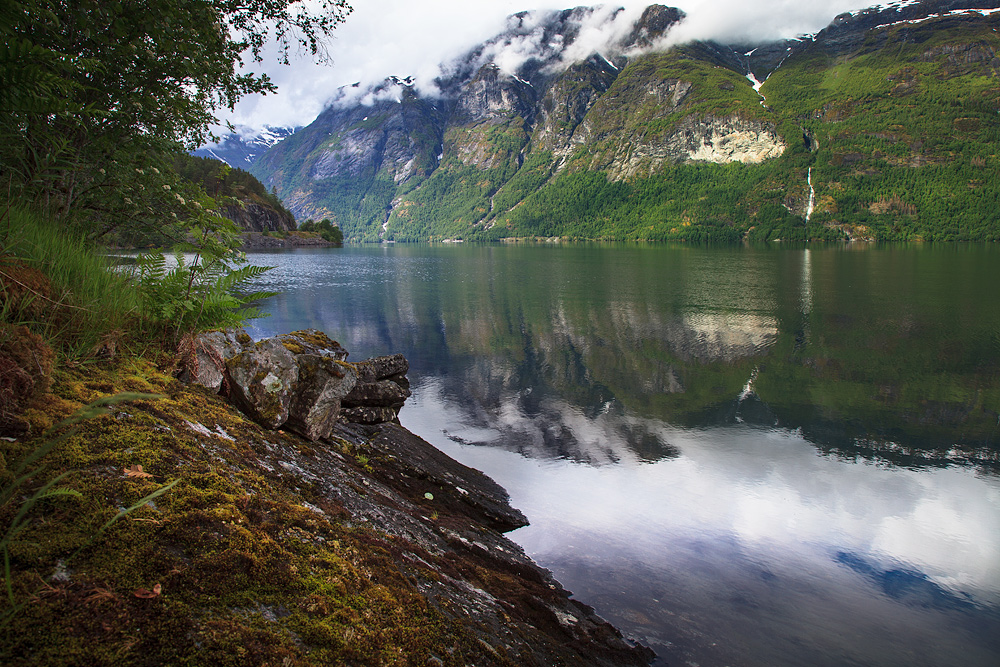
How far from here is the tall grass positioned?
3.31 m

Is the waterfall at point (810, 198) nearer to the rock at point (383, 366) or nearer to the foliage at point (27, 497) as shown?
the rock at point (383, 366)

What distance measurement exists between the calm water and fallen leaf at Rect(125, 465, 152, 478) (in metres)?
5.72

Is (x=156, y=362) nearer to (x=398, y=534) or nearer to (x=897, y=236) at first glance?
(x=398, y=534)

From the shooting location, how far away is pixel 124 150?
5.86 meters

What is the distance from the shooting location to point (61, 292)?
3.70 m

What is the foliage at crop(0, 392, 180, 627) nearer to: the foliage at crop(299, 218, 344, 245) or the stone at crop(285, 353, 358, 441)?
the stone at crop(285, 353, 358, 441)

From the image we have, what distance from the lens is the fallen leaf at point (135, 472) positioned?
96.0 inches

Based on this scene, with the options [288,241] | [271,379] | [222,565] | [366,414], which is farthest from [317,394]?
[288,241]

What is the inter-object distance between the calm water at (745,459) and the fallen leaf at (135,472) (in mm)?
5724

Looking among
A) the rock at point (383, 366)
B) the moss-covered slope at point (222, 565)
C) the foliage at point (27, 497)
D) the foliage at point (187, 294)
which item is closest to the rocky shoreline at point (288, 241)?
the rock at point (383, 366)

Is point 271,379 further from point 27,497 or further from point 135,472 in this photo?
point 27,497

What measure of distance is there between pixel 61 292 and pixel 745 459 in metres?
12.8

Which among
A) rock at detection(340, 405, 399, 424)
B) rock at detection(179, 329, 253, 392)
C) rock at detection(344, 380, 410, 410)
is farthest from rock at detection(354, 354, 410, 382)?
rock at detection(179, 329, 253, 392)

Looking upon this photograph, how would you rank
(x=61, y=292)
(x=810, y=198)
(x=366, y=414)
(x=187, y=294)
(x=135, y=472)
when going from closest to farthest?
1. (x=135, y=472)
2. (x=61, y=292)
3. (x=187, y=294)
4. (x=366, y=414)
5. (x=810, y=198)
